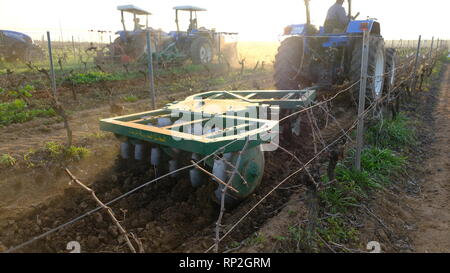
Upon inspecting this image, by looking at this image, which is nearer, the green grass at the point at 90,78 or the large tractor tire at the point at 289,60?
the large tractor tire at the point at 289,60

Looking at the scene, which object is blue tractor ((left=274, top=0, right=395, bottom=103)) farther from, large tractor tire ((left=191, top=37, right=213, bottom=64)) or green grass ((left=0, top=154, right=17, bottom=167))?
large tractor tire ((left=191, top=37, right=213, bottom=64))

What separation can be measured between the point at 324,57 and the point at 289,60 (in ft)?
2.26

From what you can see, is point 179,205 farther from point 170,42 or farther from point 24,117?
point 170,42

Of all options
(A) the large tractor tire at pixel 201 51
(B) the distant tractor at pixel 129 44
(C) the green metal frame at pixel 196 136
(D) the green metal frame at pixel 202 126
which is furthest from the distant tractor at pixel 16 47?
(C) the green metal frame at pixel 196 136

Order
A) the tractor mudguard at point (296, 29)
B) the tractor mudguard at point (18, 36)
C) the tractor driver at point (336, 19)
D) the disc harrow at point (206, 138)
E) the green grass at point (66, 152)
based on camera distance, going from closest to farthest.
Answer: the disc harrow at point (206, 138)
the green grass at point (66, 152)
the tractor mudguard at point (296, 29)
the tractor driver at point (336, 19)
the tractor mudguard at point (18, 36)

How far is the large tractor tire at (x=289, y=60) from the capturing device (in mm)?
7082

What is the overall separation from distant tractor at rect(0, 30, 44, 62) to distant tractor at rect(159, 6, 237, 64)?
669cm

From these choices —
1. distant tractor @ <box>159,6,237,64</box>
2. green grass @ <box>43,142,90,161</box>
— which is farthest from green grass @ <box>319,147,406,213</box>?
distant tractor @ <box>159,6,237,64</box>

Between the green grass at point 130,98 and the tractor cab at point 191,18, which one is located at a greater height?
the tractor cab at point 191,18

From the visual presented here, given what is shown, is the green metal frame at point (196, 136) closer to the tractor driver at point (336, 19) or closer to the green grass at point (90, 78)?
the tractor driver at point (336, 19)

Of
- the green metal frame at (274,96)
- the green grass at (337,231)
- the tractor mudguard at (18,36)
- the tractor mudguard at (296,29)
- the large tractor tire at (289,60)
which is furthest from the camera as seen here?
the tractor mudguard at (18,36)

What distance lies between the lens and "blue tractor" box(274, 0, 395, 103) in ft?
21.3

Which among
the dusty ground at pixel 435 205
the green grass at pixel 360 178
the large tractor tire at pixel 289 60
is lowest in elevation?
the dusty ground at pixel 435 205

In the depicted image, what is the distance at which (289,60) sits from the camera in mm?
7129
